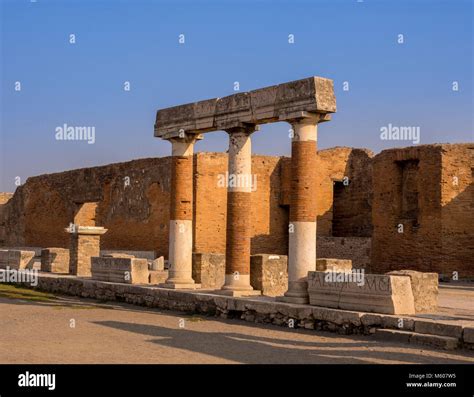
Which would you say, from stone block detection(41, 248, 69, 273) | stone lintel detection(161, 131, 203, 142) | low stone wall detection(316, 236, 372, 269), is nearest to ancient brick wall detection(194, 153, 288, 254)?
low stone wall detection(316, 236, 372, 269)

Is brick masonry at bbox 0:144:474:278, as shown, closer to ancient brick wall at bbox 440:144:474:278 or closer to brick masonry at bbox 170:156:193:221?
ancient brick wall at bbox 440:144:474:278

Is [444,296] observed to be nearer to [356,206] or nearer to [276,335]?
[276,335]

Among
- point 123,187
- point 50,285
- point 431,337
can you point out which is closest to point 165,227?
point 123,187

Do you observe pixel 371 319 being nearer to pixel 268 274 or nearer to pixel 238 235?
pixel 238 235

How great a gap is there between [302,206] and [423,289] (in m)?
2.59

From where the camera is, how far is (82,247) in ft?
65.4

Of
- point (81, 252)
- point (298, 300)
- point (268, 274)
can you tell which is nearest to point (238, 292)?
point (268, 274)

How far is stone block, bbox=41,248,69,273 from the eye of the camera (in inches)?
836

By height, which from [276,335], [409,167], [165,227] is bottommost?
[276,335]

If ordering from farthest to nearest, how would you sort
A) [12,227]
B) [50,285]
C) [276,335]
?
[12,227] → [50,285] → [276,335]

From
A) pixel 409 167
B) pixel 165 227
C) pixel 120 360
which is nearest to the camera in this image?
pixel 120 360

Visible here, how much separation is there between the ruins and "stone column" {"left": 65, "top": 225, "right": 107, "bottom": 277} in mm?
34

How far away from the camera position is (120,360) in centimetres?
818
